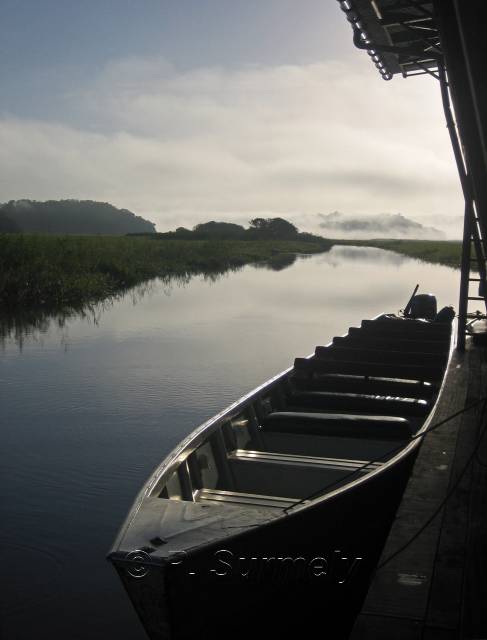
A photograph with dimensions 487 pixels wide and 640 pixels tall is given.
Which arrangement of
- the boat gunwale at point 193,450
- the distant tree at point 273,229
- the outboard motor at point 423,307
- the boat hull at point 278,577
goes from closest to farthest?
the boat hull at point 278,577
the boat gunwale at point 193,450
the outboard motor at point 423,307
the distant tree at point 273,229

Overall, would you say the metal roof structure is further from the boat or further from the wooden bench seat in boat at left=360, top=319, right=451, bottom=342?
the boat

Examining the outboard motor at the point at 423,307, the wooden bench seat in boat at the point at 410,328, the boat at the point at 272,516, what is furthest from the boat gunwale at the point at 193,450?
the outboard motor at the point at 423,307

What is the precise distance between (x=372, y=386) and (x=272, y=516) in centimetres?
457

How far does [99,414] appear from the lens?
10258mm

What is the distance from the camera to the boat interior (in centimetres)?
532

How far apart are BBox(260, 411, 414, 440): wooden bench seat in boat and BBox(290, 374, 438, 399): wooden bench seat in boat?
1.43 metres

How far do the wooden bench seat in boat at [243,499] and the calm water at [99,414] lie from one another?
3.34 ft

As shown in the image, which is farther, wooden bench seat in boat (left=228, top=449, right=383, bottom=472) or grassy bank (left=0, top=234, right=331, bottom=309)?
grassy bank (left=0, top=234, right=331, bottom=309)

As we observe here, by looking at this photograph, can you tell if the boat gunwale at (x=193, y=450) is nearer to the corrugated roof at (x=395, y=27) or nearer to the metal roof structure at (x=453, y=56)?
the metal roof structure at (x=453, y=56)

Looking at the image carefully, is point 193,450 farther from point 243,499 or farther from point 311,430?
point 311,430

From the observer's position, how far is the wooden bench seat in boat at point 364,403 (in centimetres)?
745

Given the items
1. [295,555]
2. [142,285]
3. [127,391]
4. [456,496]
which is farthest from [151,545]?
[142,285]

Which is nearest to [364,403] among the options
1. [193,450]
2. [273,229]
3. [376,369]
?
[376,369]

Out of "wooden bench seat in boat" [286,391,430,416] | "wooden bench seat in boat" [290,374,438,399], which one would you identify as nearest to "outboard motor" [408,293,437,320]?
"wooden bench seat in boat" [290,374,438,399]
